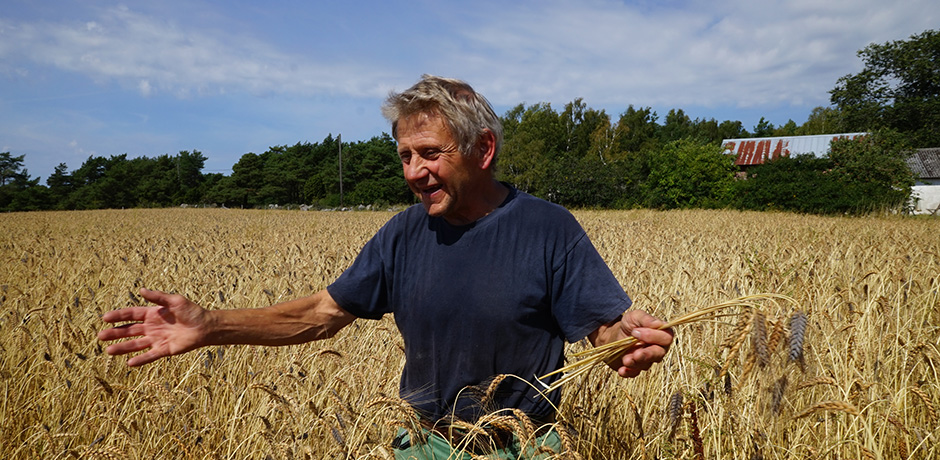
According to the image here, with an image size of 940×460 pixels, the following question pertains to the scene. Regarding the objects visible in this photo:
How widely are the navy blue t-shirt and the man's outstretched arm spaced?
368mm

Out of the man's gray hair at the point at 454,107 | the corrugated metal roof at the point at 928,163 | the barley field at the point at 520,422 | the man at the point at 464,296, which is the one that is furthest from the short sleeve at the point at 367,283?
the corrugated metal roof at the point at 928,163

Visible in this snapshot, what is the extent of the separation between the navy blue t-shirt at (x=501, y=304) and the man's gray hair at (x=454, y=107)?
254 mm

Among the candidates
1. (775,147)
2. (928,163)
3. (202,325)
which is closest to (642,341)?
(202,325)

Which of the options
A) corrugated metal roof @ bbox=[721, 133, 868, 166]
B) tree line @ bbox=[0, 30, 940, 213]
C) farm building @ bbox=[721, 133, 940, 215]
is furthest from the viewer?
corrugated metal roof @ bbox=[721, 133, 868, 166]

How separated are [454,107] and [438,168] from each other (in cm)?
20

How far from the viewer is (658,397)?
103 inches

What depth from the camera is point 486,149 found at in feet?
6.36

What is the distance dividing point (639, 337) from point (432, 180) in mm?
833

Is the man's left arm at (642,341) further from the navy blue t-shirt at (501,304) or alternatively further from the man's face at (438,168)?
the man's face at (438,168)

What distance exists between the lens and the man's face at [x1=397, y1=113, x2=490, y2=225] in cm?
185

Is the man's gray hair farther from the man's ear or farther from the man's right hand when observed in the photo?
the man's right hand

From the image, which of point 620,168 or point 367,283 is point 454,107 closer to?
point 367,283

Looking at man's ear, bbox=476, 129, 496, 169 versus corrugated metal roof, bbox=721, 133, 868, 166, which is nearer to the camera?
man's ear, bbox=476, 129, 496, 169

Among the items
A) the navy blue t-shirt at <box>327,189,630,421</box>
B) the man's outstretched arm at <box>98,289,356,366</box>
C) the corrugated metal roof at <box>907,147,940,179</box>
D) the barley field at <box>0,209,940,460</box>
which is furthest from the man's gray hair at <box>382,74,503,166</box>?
the corrugated metal roof at <box>907,147,940,179</box>
